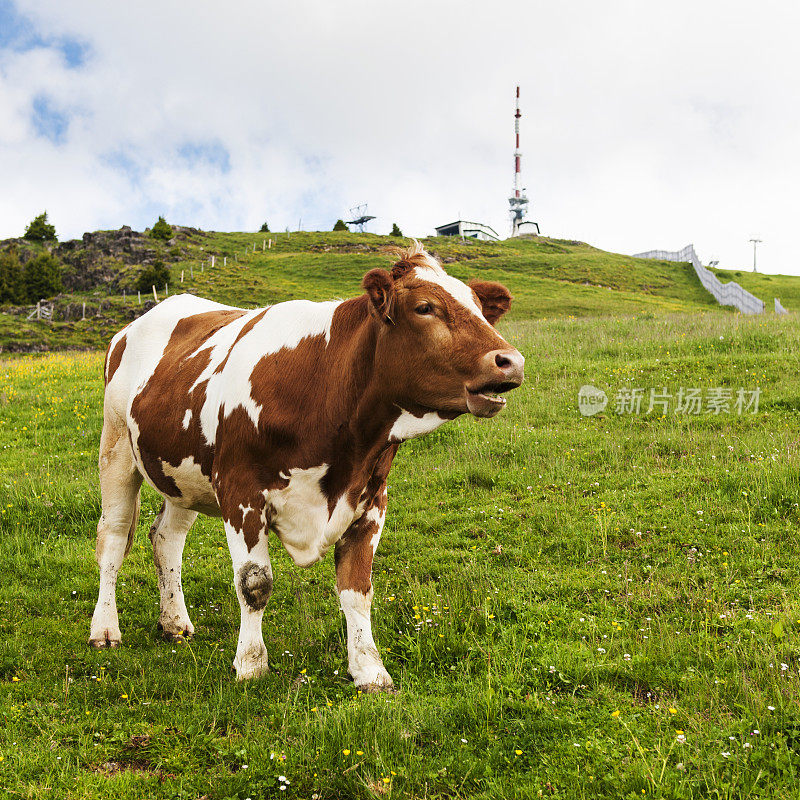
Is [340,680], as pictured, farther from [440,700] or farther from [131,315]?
[131,315]

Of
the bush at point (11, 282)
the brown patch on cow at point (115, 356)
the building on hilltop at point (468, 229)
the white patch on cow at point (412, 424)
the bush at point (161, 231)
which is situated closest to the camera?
the white patch on cow at point (412, 424)

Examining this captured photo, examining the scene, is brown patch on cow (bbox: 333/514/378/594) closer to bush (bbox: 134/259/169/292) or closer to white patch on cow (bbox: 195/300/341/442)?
white patch on cow (bbox: 195/300/341/442)

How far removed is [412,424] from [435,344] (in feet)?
2.08

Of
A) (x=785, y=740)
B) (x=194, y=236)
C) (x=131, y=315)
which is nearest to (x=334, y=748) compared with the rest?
(x=785, y=740)

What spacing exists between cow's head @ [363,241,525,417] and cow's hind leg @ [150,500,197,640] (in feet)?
10.1

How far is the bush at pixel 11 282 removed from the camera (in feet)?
177

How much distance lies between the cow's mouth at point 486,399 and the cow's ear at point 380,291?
0.70 m

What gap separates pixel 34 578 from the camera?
706 cm

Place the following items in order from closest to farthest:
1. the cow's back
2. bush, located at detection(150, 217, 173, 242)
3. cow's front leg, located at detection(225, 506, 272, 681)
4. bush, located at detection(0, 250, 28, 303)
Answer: cow's front leg, located at detection(225, 506, 272, 681) → the cow's back → bush, located at detection(0, 250, 28, 303) → bush, located at detection(150, 217, 173, 242)

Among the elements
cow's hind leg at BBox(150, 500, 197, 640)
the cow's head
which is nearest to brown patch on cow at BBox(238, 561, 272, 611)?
cow's hind leg at BBox(150, 500, 197, 640)

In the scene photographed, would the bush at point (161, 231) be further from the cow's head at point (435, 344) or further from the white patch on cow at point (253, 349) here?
the cow's head at point (435, 344)

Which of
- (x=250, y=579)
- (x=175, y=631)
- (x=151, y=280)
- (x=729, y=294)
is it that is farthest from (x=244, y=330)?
(x=729, y=294)

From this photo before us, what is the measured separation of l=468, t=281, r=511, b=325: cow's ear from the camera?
4219mm

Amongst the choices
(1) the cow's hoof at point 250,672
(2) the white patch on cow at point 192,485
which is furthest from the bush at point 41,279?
(1) the cow's hoof at point 250,672
